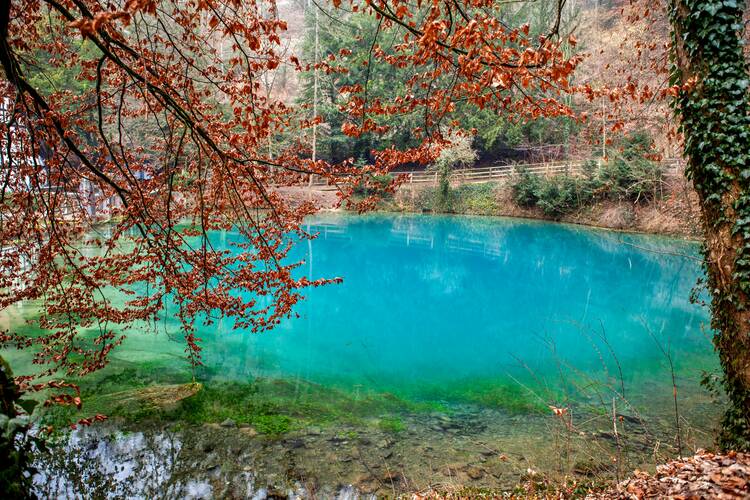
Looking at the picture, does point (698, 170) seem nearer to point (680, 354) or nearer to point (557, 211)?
point (680, 354)

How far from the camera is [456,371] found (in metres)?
8.64

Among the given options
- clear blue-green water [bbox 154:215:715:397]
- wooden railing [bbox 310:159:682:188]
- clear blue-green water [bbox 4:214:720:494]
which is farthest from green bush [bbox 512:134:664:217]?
clear blue-green water [bbox 4:214:720:494]

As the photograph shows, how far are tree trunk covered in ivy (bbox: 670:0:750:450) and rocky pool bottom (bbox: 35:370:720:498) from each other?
3.57 ft

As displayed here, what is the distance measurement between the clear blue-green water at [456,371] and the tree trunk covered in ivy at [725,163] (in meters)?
1.09

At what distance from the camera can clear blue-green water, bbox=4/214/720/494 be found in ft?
18.0

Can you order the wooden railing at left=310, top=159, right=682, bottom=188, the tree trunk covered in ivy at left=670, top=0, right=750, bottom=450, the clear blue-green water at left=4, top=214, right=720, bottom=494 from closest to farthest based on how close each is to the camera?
the tree trunk covered in ivy at left=670, top=0, right=750, bottom=450 → the clear blue-green water at left=4, top=214, right=720, bottom=494 → the wooden railing at left=310, top=159, right=682, bottom=188

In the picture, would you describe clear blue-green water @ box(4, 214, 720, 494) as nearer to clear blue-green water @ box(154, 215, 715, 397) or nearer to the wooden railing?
clear blue-green water @ box(154, 215, 715, 397)

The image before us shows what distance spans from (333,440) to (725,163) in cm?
537

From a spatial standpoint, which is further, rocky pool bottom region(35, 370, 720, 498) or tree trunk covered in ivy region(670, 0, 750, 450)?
rocky pool bottom region(35, 370, 720, 498)

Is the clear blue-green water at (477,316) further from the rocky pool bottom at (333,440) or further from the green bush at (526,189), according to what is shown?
the green bush at (526,189)

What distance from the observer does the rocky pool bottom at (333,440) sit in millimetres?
4828

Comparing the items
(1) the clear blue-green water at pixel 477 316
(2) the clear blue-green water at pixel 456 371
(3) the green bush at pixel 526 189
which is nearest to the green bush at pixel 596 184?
(3) the green bush at pixel 526 189

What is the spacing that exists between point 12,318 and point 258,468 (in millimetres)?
8138

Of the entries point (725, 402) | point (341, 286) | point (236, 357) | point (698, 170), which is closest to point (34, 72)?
point (341, 286)
